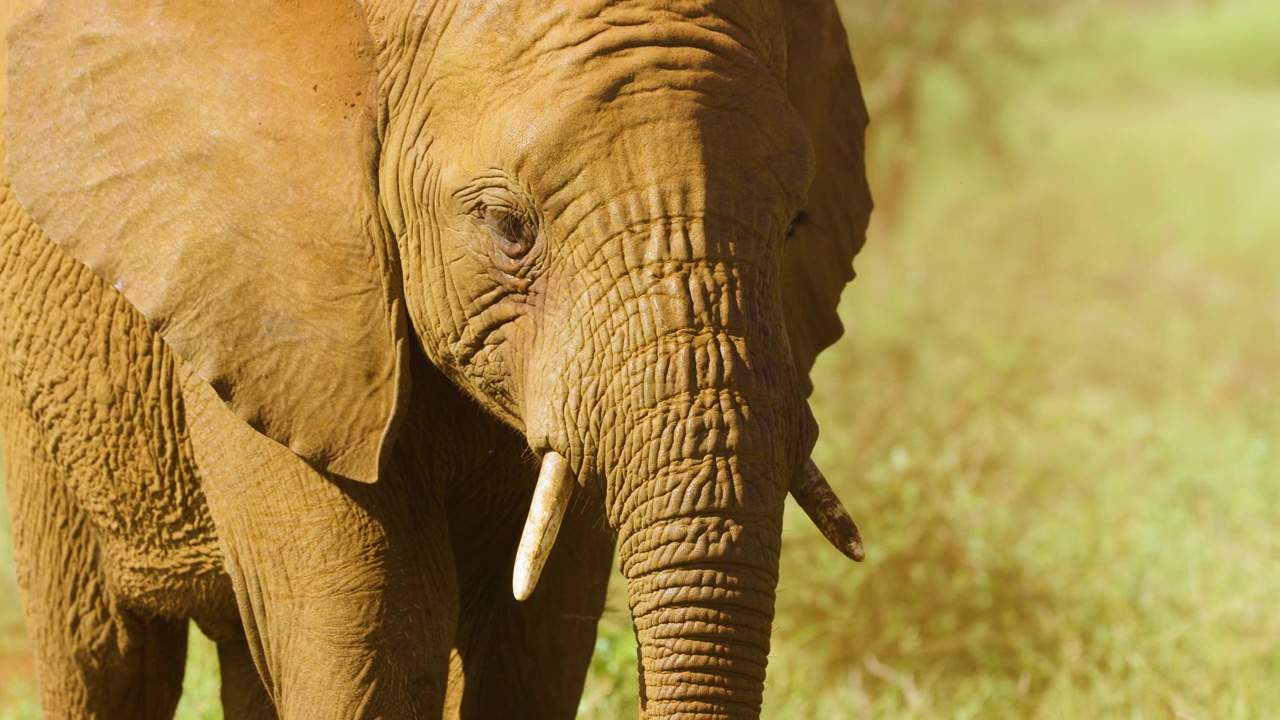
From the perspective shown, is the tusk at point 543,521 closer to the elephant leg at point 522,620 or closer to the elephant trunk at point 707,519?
the elephant trunk at point 707,519

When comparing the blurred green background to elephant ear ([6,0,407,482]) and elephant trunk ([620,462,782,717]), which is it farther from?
elephant trunk ([620,462,782,717])

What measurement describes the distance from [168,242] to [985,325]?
6.33m

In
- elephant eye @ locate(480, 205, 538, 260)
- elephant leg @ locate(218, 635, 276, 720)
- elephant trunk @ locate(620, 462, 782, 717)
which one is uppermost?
elephant eye @ locate(480, 205, 538, 260)

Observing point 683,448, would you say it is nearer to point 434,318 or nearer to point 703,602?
point 703,602

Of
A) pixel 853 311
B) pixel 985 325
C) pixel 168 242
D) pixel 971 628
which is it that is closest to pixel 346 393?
pixel 168 242

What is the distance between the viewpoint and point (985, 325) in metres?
8.94

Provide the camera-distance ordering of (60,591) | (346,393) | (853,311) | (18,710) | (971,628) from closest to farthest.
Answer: (346,393) < (60,591) < (18,710) < (971,628) < (853,311)

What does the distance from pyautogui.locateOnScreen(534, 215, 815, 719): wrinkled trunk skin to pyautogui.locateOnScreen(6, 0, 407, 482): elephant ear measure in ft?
1.55

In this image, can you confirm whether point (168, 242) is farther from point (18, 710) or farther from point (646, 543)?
point (18, 710)

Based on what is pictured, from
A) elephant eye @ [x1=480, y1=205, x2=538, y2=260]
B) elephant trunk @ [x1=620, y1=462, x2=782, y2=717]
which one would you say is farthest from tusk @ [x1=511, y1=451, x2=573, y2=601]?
elephant eye @ [x1=480, y1=205, x2=538, y2=260]

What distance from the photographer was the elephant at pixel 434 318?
2.71 metres

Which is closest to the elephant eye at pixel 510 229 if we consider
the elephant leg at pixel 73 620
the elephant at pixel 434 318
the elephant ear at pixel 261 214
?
the elephant at pixel 434 318

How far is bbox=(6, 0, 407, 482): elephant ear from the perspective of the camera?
9.93 ft

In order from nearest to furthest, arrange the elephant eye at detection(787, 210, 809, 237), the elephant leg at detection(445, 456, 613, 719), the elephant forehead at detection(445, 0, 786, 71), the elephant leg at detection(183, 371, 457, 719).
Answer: the elephant forehead at detection(445, 0, 786, 71) < the elephant leg at detection(183, 371, 457, 719) < the elephant eye at detection(787, 210, 809, 237) < the elephant leg at detection(445, 456, 613, 719)
